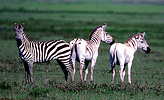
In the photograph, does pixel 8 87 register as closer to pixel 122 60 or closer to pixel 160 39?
pixel 122 60

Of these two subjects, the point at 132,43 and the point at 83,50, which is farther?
the point at 132,43

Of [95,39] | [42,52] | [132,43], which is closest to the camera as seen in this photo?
[42,52]

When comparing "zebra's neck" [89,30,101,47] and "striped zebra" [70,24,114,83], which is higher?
"zebra's neck" [89,30,101,47]

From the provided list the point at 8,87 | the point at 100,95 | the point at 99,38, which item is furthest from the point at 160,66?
the point at 8,87

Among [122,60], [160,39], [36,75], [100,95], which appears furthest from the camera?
[160,39]

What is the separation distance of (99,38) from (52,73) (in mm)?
2366

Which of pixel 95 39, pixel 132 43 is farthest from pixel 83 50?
pixel 132 43

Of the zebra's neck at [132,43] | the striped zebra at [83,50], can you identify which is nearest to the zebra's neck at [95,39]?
the striped zebra at [83,50]

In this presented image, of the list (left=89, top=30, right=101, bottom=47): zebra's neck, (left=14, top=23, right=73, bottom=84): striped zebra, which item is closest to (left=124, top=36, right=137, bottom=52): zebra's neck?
(left=89, top=30, right=101, bottom=47): zebra's neck

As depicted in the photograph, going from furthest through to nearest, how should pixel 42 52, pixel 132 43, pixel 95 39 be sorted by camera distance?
pixel 95 39 → pixel 132 43 → pixel 42 52

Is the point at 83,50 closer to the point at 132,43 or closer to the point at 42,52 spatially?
the point at 42,52

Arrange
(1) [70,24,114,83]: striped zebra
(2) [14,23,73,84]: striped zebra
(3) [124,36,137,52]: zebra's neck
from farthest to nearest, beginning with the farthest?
(3) [124,36,137,52]: zebra's neck < (1) [70,24,114,83]: striped zebra < (2) [14,23,73,84]: striped zebra

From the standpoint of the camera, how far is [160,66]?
15141 mm

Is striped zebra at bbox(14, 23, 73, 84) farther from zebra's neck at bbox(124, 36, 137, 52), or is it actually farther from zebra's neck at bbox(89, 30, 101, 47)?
zebra's neck at bbox(124, 36, 137, 52)
